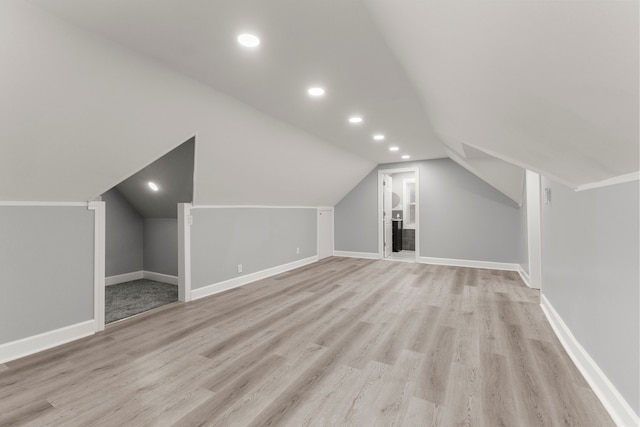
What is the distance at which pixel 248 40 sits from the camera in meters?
1.87

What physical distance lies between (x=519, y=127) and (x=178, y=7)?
200 centimetres

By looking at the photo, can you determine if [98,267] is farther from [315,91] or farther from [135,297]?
[315,91]

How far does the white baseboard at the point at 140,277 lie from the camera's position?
473 centimetres

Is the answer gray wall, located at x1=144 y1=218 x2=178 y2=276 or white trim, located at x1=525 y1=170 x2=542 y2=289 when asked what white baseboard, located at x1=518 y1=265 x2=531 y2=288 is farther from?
gray wall, located at x1=144 y1=218 x2=178 y2=276

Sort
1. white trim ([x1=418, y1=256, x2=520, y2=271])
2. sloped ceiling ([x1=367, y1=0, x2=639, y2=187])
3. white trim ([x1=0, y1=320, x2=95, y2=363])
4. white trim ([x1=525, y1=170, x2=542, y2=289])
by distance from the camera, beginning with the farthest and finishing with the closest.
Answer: white trim ([x1=418, y1=256, x2=520, y2=271]) < white trim ([x1=525, y1=170, x2=542, y2=289]) < white trim ([x1=0, y1=320, x2=95, y2=363]) < sloped ceiling ([x1=367, y1=0, x2=639, y2=187])

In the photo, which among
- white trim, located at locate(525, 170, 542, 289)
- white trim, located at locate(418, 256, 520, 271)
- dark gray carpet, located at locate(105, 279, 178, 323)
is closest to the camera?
dark gray carpet, located at locate(105, 279, 178, 323)

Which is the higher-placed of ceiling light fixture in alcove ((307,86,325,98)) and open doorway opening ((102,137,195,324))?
ceiling light fixture in alcove ((307,86,325,98))

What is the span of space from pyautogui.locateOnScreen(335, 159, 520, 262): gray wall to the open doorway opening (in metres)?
4.23

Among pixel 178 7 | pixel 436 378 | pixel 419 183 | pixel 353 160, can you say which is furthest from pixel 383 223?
pixel 178 7

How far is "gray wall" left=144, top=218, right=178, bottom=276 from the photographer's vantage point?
15.6 ft

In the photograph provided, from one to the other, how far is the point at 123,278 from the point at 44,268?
2598 mm

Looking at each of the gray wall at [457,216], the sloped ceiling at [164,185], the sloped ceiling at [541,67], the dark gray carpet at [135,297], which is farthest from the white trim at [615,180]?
the dark gray carpet at [135,297]

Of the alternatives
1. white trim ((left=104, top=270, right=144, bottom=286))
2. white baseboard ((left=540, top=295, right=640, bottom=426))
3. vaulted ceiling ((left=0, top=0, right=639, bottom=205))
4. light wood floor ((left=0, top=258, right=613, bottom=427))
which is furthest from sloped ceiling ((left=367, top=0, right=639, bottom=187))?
white trim ((left=104, top=270, right=144, bottom=286))

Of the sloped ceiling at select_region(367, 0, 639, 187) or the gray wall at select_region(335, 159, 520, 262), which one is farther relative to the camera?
the gray wall at select_region(335, 159, 520, 262)
